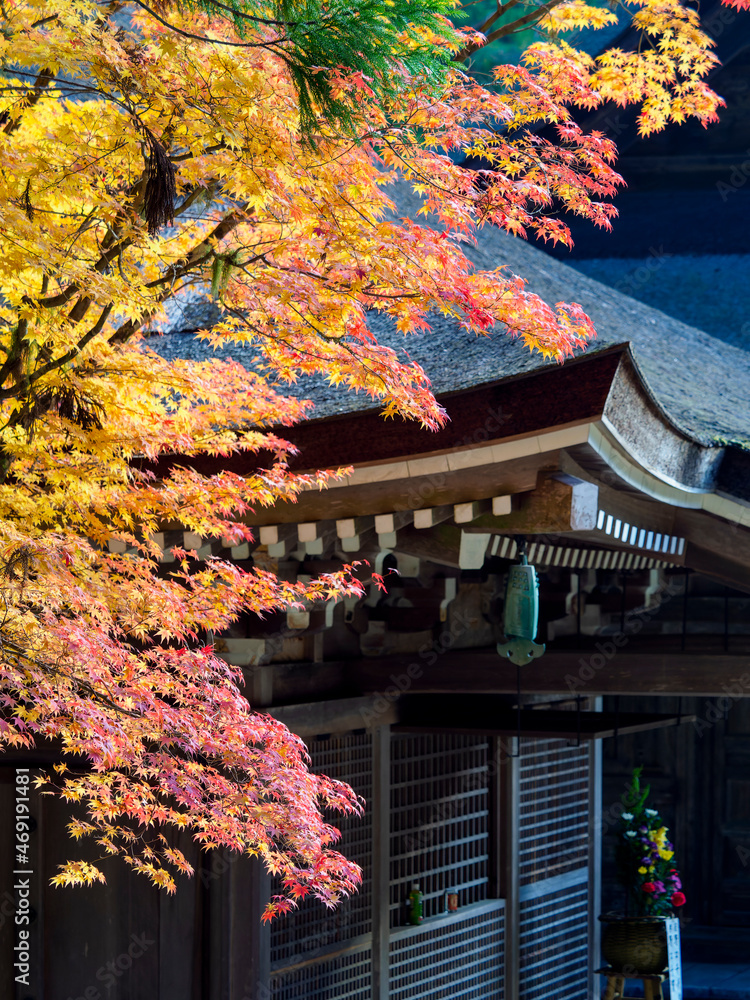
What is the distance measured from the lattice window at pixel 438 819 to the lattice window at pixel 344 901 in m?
0.23

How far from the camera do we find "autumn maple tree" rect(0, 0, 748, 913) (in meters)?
2.85

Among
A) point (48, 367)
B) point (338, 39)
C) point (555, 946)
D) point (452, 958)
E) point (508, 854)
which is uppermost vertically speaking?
point (338, 39)

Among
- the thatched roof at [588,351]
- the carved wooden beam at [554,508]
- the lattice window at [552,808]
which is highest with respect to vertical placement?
the thatched roof at [588,351]

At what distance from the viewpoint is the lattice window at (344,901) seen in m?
4.94

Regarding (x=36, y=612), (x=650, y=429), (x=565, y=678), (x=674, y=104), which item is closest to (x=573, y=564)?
(x=565, y=678)

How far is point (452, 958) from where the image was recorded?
5984mm

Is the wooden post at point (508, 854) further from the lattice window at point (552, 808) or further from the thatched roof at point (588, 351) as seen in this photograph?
the thatched roof at point (588, 351)

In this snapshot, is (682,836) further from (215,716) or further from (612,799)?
(215,716)

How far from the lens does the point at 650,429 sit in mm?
3852

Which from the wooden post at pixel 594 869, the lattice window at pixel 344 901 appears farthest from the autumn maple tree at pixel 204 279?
the wooden post at pixel 594 869

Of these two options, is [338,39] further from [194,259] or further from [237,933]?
[237,933]

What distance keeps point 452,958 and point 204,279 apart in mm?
4180

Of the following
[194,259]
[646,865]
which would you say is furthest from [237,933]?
[646,865]

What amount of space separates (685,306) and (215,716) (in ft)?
26.6
